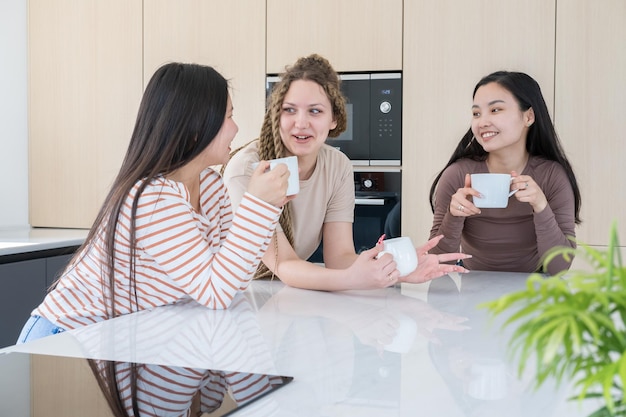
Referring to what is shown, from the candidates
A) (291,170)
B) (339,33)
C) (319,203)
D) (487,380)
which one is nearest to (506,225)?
(319,203)

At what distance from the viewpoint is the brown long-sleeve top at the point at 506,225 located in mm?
1899

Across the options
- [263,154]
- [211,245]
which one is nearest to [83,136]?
[263,154]

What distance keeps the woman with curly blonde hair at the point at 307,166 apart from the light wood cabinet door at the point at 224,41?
1308 mm

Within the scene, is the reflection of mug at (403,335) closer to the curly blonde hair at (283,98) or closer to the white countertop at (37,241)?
the curly blonde hair at (283,98)

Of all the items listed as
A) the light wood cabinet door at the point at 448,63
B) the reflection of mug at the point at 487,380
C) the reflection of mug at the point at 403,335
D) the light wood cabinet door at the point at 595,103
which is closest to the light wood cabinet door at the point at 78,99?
the light wood cabinet door at the point at 448,63

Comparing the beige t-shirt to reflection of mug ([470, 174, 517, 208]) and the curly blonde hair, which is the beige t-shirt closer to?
the curly blonde hair

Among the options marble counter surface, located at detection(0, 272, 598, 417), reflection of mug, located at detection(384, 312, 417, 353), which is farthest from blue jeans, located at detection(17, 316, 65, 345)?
reflection of mug, located at detection(384, 312, 417, 353)

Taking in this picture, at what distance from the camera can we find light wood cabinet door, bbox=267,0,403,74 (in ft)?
10.0

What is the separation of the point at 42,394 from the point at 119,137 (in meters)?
2.87

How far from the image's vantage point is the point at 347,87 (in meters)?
3.13

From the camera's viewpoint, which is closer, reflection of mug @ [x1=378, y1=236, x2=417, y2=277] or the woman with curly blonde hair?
reflection of mug @ [x1=378, y1=236, x2=417, y2=277]

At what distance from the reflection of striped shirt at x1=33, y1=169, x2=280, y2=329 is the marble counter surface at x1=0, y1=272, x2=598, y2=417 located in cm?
5

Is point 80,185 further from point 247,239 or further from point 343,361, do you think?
point 343,361

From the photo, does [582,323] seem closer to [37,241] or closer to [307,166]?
[307,166]
